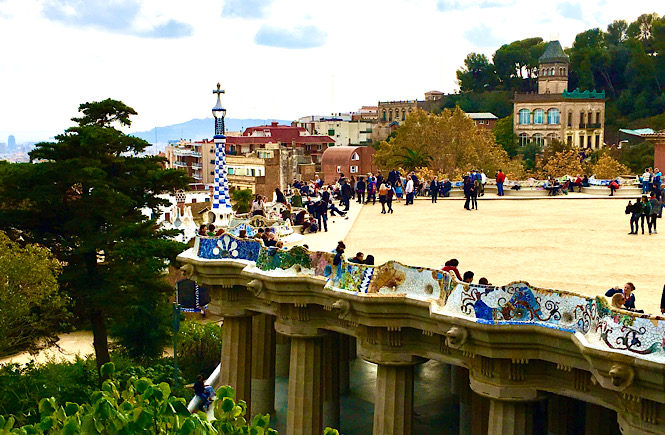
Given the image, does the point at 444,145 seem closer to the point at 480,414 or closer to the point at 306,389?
the point at 306,389

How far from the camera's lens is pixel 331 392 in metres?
25.3

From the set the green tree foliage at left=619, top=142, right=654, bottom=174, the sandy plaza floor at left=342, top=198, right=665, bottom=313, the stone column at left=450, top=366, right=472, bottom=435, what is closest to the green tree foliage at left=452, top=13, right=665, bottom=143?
the green tree foliage at left=619, top=142, right=654, bottom=174

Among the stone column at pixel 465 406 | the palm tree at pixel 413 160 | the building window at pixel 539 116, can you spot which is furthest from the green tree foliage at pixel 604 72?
the stone column at pixel 465 406

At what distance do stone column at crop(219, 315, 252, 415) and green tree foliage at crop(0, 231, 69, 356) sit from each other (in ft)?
23.7

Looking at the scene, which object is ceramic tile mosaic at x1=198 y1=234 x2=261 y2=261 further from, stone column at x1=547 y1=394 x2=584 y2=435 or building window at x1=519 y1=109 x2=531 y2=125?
building window at x1=519 y1=109 x2=531 y2=125

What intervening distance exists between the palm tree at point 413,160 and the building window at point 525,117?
62.8m

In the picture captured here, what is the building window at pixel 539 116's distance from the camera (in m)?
135

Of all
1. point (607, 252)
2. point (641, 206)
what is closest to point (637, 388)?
point (607, 252)

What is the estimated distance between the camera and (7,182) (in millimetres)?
34375

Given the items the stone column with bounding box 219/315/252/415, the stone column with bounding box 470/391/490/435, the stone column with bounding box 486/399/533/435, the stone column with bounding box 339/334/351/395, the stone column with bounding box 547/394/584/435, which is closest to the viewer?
the stone column with bounding box 486/399/533/435

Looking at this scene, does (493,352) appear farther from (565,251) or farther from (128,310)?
(128,310)

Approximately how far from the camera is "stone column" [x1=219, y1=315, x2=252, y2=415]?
25.7 meters

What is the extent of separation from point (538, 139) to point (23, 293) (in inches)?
4434

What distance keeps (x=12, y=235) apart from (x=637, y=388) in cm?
2584
